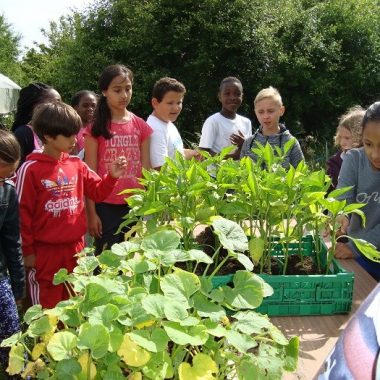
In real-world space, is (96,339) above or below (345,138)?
below

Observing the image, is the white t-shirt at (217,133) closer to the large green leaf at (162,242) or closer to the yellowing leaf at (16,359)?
the large green leaf at (162,242)

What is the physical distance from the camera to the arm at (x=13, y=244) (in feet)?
6.51

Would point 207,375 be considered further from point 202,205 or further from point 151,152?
point 151,152

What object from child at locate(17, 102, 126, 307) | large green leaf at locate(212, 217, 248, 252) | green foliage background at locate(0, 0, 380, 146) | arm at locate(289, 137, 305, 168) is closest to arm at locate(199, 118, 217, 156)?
arm at locate(289, 137, 305, 168)

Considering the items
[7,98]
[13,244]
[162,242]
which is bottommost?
[13,244]

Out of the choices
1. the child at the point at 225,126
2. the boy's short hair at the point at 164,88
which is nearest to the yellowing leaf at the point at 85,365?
the boy's short hair at the point at 164,88

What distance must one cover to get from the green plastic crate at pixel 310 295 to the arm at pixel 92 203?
1386 mm

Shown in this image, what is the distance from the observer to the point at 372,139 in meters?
1.78

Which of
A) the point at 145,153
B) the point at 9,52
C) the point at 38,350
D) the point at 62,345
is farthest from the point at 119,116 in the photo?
the point at 9,52

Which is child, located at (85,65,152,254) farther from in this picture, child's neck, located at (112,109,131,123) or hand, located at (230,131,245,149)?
hand, located at (230,131,245,149)

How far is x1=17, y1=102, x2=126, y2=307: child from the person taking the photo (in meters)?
2.18

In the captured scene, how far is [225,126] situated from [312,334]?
8.38ft

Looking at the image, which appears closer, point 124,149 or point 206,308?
point 206,308

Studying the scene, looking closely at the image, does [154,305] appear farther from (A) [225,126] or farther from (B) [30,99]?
(A) [225,126]
